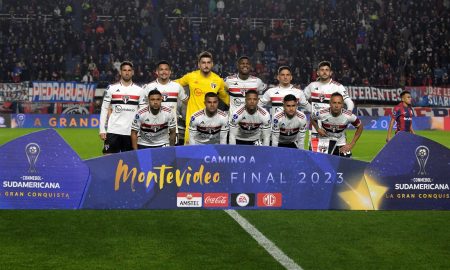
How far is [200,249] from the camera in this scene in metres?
7.26

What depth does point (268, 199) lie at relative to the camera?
9547mm

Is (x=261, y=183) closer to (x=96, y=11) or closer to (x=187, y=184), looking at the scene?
(x=187, y=184)

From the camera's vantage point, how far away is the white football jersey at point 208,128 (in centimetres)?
1079

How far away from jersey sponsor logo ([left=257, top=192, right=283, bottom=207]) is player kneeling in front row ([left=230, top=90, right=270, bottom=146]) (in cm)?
152

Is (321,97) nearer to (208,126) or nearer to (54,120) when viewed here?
(208,126)

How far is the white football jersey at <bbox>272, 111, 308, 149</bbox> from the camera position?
11.2 metres

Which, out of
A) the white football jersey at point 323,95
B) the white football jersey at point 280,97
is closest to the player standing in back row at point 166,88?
the white football jersey at point 280,97

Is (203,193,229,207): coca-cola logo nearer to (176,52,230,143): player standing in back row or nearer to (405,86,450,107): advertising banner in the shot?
(176,52,230,143): player standing in back row

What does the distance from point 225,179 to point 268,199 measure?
0.64 meters

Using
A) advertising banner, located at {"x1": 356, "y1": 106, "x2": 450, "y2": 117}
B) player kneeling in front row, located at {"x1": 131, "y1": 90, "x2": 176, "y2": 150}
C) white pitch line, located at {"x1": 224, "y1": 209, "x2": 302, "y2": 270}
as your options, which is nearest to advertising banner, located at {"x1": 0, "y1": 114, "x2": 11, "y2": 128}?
advertising banner, located at {"x1": 356, "y1": 106, "x2": 450, "y2": 117}

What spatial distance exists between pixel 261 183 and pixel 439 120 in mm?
24657

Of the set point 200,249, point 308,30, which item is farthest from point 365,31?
point 200,249

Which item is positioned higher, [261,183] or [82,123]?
[261,183]

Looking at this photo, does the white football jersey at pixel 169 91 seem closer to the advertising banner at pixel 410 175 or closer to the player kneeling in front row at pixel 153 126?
the player kneeling in front row at pixel 153 126
